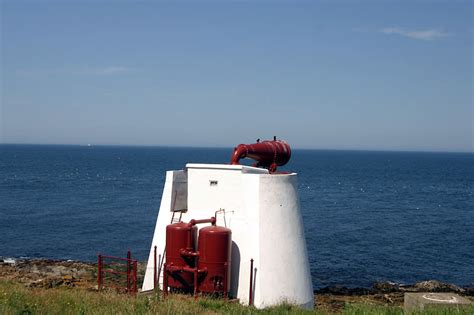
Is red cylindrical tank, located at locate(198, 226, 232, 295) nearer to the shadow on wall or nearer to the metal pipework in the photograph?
the shadow on wall

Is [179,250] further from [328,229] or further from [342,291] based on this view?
[328,229]

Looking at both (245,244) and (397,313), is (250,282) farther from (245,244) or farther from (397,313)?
(397,313)

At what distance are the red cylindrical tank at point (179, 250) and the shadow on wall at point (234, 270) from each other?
1111 mm

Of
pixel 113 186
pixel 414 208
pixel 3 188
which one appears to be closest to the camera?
pixel 414 208

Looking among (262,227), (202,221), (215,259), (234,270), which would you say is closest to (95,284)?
(202,221)

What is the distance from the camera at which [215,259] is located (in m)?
15.0

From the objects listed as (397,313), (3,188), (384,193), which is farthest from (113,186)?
(397,313)

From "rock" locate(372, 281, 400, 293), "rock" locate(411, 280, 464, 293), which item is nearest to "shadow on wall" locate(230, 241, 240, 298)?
"rock" locate(372, 281, 400, 293)

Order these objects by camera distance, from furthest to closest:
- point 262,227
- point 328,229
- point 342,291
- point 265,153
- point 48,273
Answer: point 328,229
point 48,273
point 342,291
point 265,153
point 262,227

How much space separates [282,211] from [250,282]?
7.06 feet

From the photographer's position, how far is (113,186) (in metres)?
76.0

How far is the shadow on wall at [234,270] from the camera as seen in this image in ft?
50.8

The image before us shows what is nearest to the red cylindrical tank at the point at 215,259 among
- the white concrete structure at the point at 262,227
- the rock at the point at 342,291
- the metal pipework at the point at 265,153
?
the white concrete structure at the point at 262,227

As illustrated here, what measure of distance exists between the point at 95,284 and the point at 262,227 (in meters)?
9.73
